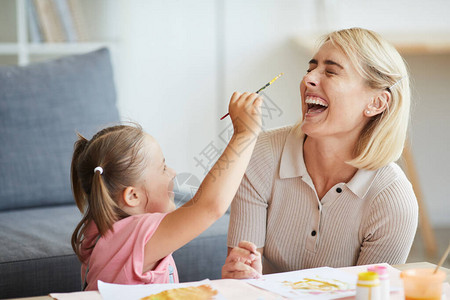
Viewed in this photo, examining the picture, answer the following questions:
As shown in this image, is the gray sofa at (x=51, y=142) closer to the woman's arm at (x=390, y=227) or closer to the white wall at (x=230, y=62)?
the woman's arm at (x=390, y=227)

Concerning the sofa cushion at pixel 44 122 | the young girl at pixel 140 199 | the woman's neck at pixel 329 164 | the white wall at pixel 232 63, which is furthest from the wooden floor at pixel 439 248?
the young girl at pixel 140 199

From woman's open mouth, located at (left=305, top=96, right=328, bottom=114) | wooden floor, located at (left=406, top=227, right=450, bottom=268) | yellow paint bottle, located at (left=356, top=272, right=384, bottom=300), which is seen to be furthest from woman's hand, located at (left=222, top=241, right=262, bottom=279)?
wooden floor, located at (left=406, top=227, right=450, bottom=268)

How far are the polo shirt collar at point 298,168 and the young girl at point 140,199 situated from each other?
0.36m

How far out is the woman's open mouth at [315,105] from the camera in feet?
5.22

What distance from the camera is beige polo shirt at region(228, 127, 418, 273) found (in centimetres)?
149

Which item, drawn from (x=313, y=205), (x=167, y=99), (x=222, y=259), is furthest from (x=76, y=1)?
(x=313, y=205)

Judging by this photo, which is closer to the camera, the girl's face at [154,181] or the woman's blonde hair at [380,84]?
the girl's face at [154,181]

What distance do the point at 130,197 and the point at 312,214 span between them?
511 millimetres

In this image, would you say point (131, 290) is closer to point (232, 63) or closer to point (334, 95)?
point (334, 95)

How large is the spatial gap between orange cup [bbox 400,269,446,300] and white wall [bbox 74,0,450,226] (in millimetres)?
2407

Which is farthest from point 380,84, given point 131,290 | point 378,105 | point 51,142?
point 51,142

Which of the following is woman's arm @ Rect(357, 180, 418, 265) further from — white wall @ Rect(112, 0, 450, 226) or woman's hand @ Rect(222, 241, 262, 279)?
white wall @ Rect(112, 0, 450, 226)

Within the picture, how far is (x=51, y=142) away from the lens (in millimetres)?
2309

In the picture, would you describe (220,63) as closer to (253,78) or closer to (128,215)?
(253,78)
